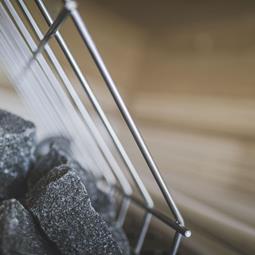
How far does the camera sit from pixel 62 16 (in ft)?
1.05

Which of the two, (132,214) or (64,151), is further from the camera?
(132,214)

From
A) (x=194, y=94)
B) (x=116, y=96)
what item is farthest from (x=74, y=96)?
(x=194, y=94)

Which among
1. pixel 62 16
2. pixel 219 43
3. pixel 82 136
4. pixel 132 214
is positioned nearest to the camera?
pixel 62 16

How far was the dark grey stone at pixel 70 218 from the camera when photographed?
1.24 feet

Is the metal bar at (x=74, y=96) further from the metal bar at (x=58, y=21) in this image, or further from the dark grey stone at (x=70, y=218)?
the dark grey stone at (x=70, y=218)

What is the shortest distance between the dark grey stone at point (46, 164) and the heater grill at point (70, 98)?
71 millimetres

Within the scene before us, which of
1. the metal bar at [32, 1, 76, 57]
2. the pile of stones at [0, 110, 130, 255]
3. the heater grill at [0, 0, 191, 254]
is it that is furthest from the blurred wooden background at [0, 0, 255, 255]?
the metal bar at [32, 1, 76, 57]

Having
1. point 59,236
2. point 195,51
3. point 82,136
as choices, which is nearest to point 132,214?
point 82,136

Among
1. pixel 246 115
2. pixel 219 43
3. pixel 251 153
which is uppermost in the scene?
pixel 219 43

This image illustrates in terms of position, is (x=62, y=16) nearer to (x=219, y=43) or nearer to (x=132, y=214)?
(x=132, y=214)

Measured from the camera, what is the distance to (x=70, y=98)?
56cm

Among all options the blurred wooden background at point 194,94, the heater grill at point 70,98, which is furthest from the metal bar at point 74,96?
the blurred wooden background at point 194,94

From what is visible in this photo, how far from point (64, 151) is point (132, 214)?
0.30 metres

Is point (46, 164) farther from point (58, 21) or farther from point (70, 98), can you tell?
point (58, 21)
